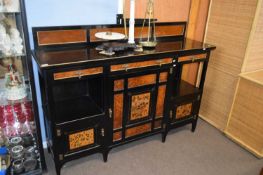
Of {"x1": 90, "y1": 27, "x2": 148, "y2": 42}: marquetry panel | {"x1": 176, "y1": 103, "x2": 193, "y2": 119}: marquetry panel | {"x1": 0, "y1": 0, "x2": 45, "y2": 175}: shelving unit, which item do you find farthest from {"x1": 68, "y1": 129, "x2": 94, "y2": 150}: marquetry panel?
{"x1": 176, "y1": 103, "x2": 193, "y2": 119}: marquetry panel

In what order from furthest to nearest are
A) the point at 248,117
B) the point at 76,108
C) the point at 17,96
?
the point at 248,117, the point at 76,108, the point at 17,96

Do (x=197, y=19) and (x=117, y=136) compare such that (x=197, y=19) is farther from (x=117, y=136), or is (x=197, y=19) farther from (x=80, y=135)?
(x=80, y=135)

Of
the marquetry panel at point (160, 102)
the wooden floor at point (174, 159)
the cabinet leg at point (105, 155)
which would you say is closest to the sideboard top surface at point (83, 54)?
the marquetry panel at point (160, 102)

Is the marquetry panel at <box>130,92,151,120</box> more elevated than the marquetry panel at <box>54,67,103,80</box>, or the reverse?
the marquetry panel at <box>54,67,103,80</box>

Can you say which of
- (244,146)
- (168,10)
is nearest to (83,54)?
(168,10)

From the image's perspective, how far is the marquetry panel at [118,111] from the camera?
177cm

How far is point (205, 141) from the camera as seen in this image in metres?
2.32

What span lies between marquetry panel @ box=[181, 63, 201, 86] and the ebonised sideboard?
1.91 ft

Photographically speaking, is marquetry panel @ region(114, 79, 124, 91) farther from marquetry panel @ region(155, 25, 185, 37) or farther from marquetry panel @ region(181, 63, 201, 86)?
marquetry panel @ region(181, 63, 201, 86)

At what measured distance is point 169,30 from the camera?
2238 millimetres

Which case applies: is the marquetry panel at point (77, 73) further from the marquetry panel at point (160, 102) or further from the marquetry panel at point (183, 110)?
the marquetry panel at point (183, 110)

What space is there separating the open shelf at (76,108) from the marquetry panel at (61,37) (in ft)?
1.64

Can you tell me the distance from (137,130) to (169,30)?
1034 mm

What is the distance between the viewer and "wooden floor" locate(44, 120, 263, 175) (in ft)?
6.25
